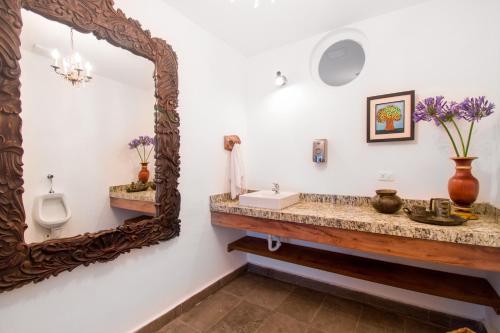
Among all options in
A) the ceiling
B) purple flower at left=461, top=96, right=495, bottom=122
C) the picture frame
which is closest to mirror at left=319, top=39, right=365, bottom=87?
the picture frame

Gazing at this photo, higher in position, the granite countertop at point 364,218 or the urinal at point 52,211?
the urinal at point 52,211

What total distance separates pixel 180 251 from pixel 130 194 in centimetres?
64

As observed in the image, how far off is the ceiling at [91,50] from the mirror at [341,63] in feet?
5.15

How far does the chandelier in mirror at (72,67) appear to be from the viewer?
1163mm

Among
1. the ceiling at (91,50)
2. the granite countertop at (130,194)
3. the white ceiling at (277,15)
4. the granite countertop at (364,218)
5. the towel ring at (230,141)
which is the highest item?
the white ceiling at (277,15)

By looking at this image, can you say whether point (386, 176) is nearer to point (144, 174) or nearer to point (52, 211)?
point (144, 174)

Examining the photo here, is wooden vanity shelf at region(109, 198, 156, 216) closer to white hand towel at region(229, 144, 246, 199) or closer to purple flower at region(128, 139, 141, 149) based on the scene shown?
purple flower at region(128, 139, 141, 149)

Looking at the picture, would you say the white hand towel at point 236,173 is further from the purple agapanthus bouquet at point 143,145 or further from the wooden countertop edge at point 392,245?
the purple agapanthus bouquet at point 143,145

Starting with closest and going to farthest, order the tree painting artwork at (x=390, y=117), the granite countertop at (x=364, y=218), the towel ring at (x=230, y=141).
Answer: the granite countertop at (x=364, y=218), the tree painting artwork at (x=390, y=117), the towel ring at (x=230, y=141)

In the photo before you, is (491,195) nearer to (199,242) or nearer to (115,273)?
(199,242)

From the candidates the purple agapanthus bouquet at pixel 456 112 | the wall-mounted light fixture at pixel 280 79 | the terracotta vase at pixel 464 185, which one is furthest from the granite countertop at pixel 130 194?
the terracotta vase at pixel 464 185

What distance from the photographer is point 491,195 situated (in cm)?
152

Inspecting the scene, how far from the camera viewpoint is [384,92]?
186cm

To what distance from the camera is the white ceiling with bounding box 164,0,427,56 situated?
173cm
